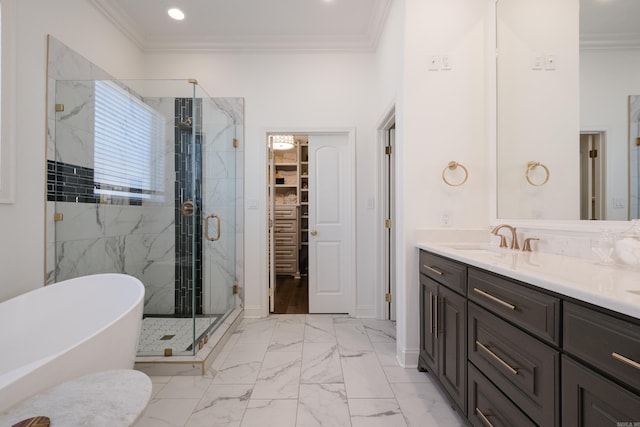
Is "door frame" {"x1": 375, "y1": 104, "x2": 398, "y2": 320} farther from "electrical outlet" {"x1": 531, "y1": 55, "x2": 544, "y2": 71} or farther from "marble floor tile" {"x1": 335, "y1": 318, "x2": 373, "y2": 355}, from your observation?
"electrical outlet" {"x1": 531, "y1": 55, "x2": 544, "y2": 71}

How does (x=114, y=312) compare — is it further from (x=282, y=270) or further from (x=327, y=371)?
(x=282, y=270)

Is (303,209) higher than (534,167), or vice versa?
(534,167)

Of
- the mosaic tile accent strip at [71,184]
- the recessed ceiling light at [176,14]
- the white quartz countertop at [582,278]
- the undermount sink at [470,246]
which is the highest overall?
the recessed ceiling light at [176,14]

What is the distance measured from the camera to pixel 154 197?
101 inches

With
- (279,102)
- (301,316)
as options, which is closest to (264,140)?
(279,102)

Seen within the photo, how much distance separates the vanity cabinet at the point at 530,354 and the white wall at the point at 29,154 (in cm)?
269

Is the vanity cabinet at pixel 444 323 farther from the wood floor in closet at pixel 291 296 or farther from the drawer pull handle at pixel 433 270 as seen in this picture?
the wood floor in closet at pixel 291 296

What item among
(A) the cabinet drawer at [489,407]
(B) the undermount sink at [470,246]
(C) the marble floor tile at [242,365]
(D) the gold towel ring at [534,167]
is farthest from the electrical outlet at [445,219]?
(C) the marble floor tile at [242,365]

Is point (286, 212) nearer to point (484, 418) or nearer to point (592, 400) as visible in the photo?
point (484, 418)

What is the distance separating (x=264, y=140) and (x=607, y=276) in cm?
286

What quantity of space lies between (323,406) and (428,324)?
0.84m

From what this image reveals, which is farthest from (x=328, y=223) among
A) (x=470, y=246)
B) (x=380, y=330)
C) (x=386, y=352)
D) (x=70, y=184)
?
(x=70, y=184)

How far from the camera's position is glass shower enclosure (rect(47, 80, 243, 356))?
2.20m

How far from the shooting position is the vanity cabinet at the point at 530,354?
0.68 metres
